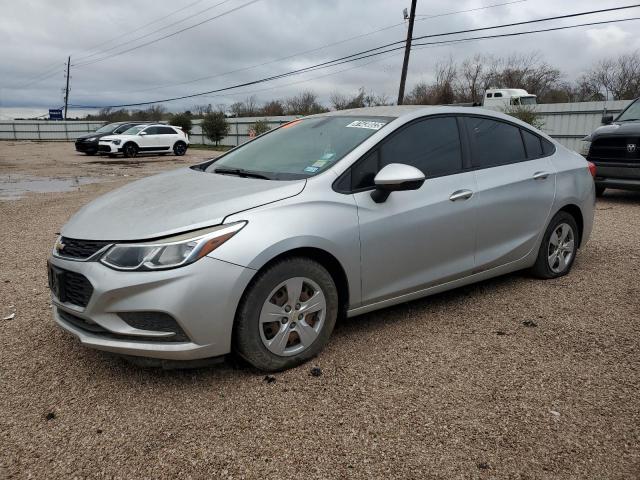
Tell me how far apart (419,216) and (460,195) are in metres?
0.46

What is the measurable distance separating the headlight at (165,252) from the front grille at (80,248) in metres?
0.12

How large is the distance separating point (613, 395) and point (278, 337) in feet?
6.23

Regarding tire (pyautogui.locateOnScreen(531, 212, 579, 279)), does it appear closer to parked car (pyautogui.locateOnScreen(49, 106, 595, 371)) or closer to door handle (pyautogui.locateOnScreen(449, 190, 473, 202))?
parked car (pyautogui.locateOnScreen(49, 106, 595, 371))

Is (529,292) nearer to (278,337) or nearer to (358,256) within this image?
(358,256)

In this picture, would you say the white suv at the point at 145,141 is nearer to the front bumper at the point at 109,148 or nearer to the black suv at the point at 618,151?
the front bumper at the point at 109,148

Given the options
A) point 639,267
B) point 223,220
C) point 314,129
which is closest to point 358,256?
point 223,220

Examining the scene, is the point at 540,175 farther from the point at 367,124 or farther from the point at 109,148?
the point at 109,148

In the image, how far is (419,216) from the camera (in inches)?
143

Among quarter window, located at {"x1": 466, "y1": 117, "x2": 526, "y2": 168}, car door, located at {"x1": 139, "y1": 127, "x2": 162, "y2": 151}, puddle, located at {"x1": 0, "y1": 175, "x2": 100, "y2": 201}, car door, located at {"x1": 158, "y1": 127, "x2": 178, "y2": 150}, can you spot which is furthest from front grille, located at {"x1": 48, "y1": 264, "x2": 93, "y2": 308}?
car door, located at {"x1": 158, "y1": 127, "x2": 178, "y2": 150}

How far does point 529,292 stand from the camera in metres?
4.61

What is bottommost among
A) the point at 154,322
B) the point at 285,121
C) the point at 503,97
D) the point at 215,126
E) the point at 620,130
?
the point at 154,322

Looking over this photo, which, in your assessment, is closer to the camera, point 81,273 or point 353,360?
point 81,273

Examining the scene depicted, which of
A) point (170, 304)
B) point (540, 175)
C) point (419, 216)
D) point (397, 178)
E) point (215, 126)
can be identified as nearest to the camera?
point (170, 304)

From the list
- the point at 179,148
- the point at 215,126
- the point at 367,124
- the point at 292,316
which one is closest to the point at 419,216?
the point at 367,124
